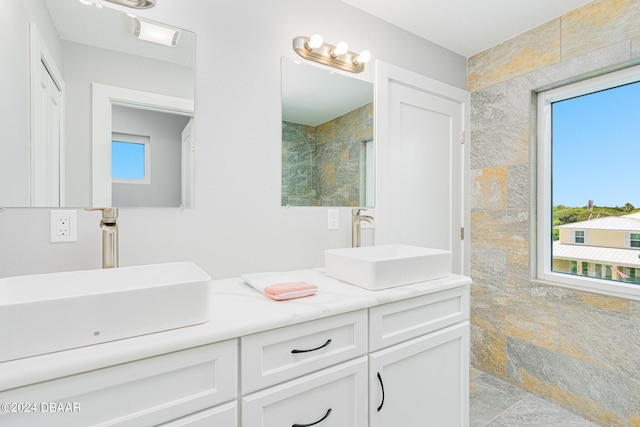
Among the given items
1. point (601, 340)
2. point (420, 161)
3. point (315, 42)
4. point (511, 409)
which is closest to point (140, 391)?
point (315, 42)

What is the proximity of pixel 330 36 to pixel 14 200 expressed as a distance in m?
1.62

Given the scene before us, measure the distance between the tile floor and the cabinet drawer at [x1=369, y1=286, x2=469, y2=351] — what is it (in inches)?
34.1

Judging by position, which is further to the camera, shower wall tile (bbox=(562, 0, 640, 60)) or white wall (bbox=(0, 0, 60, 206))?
shower wall tile (bbox=(562, 0, 640, 60))

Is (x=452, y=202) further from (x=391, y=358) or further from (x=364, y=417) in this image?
(x=364, y=417)

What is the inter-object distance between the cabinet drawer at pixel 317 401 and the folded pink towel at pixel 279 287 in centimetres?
26

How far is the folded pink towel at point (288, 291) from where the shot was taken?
1.13 metres

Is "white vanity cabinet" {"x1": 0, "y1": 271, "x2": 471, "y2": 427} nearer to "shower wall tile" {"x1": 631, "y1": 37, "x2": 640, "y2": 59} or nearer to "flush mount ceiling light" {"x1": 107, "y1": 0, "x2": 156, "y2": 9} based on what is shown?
"flush mount ceiling light" {"x1": 107, "y1": 0, "x2": 156, "y2": 9}

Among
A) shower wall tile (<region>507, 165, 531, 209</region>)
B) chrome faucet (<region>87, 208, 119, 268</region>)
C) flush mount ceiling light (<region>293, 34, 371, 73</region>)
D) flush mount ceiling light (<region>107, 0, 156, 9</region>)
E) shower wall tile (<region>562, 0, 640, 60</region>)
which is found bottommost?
chrome faucet (<region>87, 208, 119, 268</region>)

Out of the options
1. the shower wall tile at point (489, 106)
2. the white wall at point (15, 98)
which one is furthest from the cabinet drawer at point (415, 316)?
the shower wall tile at point (489, 106)

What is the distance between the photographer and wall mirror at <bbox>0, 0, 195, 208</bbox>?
42.9 inches

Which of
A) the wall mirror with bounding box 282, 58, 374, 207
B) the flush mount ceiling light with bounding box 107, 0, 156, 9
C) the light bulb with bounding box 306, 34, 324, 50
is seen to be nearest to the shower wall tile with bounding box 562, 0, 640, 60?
the wall mirror with bounding box 282, 58, 374, 207

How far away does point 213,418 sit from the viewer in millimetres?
868

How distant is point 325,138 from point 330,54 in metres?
0.46

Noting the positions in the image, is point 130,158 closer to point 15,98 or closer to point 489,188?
point 15,98
